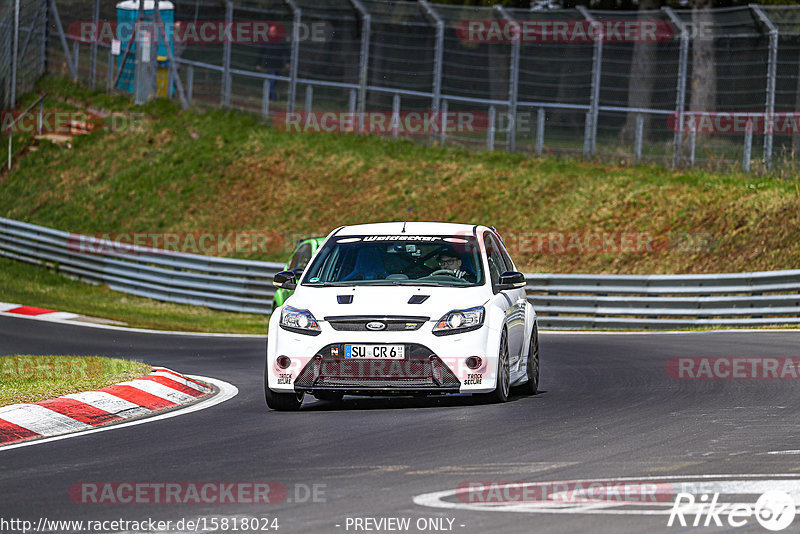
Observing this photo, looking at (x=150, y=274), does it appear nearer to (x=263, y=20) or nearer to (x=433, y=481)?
(x=263, y=20)

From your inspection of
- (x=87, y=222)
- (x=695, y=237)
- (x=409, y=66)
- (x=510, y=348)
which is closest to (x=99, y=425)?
(x=510, y=348)

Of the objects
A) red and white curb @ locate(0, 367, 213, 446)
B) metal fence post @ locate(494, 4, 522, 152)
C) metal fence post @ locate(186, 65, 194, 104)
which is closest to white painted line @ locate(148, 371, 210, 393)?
red and white curb @ locate(0, 367, 213, 446)

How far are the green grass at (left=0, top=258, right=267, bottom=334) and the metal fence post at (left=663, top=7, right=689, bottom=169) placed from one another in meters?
9.59

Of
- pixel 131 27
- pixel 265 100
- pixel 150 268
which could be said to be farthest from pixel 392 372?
pixel 131 27

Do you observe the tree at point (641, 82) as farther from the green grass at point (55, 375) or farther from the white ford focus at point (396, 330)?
the white ford focus at point (396, 330)

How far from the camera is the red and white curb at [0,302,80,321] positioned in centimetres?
2328

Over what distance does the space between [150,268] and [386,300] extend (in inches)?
732

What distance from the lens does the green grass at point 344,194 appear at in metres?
25.5

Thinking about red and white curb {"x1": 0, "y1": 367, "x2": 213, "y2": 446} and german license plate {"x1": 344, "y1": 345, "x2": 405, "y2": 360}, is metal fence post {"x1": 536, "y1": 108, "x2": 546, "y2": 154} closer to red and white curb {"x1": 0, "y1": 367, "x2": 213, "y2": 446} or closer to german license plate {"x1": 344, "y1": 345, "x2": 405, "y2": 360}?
red and white curb {"x1": 0, "y1": 367, "x2": 213, "y2": 446}

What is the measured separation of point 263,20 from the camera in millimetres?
35031

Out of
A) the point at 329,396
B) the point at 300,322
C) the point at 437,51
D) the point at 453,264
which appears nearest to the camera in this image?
the point at 300,322

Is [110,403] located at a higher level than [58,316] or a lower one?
higher

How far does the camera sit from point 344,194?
32.8 meters

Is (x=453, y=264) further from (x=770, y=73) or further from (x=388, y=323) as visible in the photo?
(x=770, y=73)
